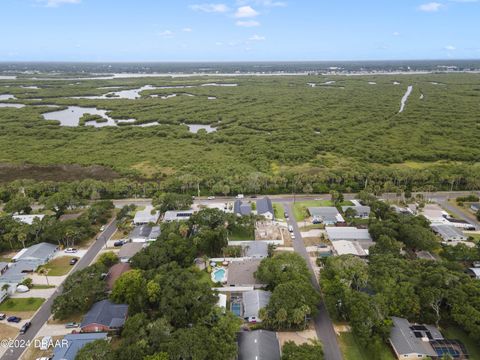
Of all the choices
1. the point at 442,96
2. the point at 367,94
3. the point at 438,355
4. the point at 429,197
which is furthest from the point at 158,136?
the point at 442,96

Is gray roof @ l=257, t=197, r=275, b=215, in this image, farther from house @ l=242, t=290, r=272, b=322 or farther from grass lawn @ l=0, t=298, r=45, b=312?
grass lawn @ l=0, t=298, r=45, b=312

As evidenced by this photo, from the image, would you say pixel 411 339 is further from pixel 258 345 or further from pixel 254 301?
pixel 254 301

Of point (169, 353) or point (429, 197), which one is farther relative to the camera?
point (429, 197)

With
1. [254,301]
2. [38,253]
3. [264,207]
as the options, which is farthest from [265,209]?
[38,253]

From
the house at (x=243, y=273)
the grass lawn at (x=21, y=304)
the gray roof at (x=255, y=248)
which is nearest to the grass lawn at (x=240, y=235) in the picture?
the gray roof at (x=255, y=248)

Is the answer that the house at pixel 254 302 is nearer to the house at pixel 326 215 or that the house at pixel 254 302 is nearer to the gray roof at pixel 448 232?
the house at pixel 326 215

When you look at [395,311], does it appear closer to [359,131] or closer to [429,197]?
[429,197]
